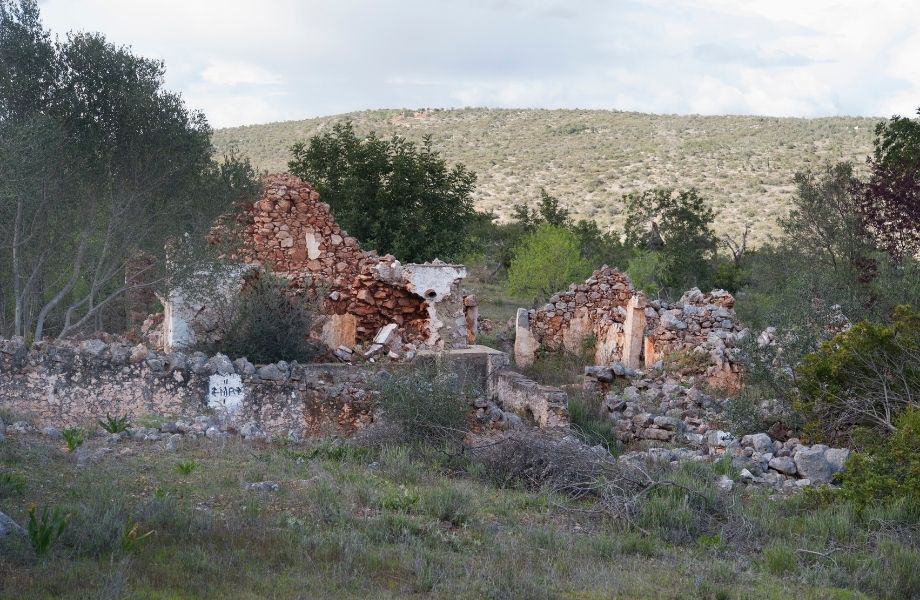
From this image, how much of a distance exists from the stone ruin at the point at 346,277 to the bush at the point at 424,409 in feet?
15.0

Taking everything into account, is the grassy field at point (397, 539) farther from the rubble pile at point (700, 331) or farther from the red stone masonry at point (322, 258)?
the rubble pile at point (700, 331)

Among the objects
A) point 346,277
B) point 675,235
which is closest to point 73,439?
point 346,277

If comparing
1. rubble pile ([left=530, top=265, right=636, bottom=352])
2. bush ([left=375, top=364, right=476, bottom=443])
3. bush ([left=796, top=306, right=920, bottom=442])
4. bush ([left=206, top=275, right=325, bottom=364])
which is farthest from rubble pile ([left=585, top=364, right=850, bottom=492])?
bush ([left=206, top=275, right=325, bottom=364])

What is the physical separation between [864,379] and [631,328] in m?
7.88

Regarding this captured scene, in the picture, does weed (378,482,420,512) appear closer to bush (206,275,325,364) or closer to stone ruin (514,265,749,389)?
bush (206,275,325,364)

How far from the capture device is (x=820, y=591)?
527cm

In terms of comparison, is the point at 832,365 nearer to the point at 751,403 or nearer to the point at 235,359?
the point at 751,403

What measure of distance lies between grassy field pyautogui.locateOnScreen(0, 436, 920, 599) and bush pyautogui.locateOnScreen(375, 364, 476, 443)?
1.15m

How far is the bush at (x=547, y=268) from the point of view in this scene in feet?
84.5

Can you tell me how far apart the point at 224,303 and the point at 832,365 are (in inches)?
338

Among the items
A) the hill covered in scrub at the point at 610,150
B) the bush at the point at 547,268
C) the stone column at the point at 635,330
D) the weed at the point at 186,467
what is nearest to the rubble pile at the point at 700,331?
the stone column at the point at 635,330

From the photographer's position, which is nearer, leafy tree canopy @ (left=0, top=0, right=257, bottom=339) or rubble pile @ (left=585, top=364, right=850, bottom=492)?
rubble pile @ (left=585, top=364, right=850, bottom=492)

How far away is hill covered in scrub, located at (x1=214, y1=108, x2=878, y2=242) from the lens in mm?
45688

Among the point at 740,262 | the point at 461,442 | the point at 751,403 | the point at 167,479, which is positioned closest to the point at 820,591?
the point at 461,442
